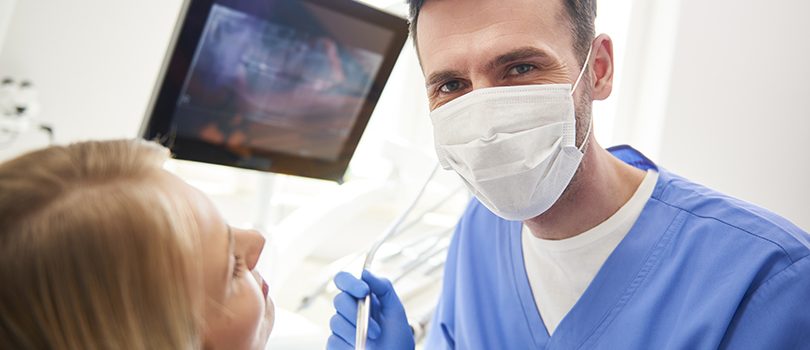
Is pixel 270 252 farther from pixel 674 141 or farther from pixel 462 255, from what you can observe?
pixel 674 141

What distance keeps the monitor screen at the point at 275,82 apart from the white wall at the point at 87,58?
1.26ft

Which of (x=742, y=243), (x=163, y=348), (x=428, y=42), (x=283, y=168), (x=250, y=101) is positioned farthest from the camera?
(x=283, y=168)

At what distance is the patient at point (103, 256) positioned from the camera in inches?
21.4

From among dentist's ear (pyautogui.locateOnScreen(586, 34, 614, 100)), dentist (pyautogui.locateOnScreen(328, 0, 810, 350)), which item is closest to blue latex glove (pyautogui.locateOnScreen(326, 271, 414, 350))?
dentist (pyautogui.locateOnScreen(328, 0, 810, 350))

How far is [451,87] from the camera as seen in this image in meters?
1.05

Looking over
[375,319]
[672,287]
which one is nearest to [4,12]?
[375,319]

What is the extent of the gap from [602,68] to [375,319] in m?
0.66

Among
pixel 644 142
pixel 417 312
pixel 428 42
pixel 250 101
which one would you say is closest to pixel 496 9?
pixel 428 42

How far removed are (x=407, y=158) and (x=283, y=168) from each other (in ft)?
1.72

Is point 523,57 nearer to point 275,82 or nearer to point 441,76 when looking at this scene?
point 441,76

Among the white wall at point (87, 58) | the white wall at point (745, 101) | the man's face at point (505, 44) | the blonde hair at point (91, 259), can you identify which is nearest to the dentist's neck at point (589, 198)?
the man's face at point (505, 44)

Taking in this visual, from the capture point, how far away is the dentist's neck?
1.03 meters

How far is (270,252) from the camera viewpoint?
1.38 metres

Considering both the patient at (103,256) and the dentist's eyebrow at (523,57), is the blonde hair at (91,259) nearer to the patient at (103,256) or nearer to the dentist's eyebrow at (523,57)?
the patient at (103,256)
